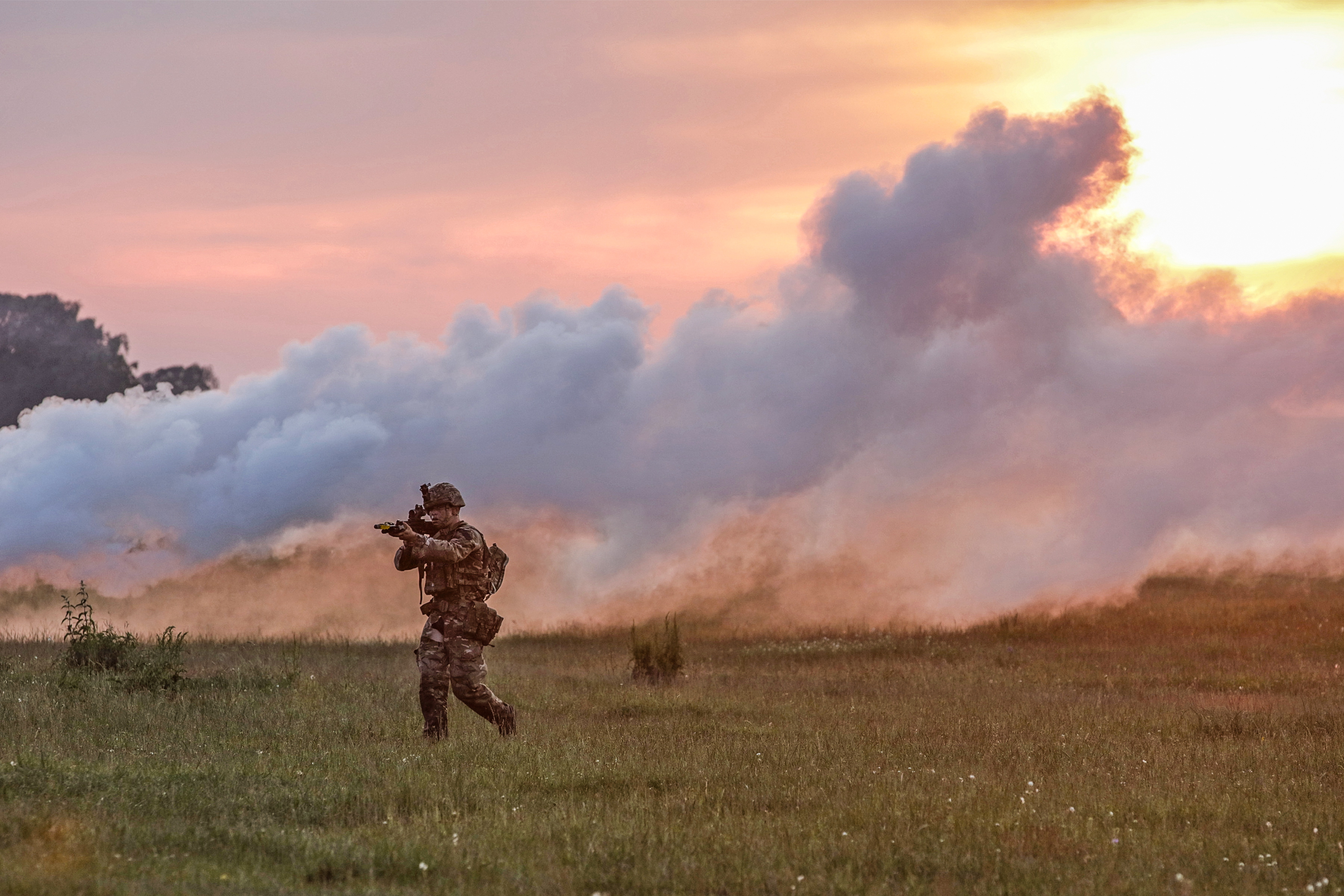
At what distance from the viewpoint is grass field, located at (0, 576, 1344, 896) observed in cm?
849

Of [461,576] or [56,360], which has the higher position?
[56,360]

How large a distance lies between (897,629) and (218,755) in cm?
2062

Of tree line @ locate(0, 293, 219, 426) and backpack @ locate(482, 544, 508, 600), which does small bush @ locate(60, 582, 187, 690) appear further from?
tree line @ locate(0, 293, 219, 426)

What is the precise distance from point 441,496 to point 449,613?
50.8 inches

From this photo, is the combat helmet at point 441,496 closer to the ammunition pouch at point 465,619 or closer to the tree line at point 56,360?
the ammunition pouch at point 465,619

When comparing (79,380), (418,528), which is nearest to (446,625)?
(418,528)

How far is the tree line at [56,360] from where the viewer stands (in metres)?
72.7

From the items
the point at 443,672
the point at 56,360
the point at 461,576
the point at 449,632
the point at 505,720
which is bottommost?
the point at 505,720

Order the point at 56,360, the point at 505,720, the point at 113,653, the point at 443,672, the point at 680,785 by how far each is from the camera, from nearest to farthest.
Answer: the point at 680,785 → the point at 443,672 → the point at 505,720 → the point at 113,653 → the point at 56,360

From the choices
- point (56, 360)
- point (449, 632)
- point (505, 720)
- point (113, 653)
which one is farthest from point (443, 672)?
point (56, 360)

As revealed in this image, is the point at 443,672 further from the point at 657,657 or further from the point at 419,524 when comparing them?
the point at 657,657

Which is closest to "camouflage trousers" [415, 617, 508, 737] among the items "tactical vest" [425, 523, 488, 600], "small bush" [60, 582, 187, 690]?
"tactical vest" [425, 523, 488, 600]

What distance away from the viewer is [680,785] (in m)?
11.8

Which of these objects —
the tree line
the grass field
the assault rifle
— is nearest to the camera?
the grass field
